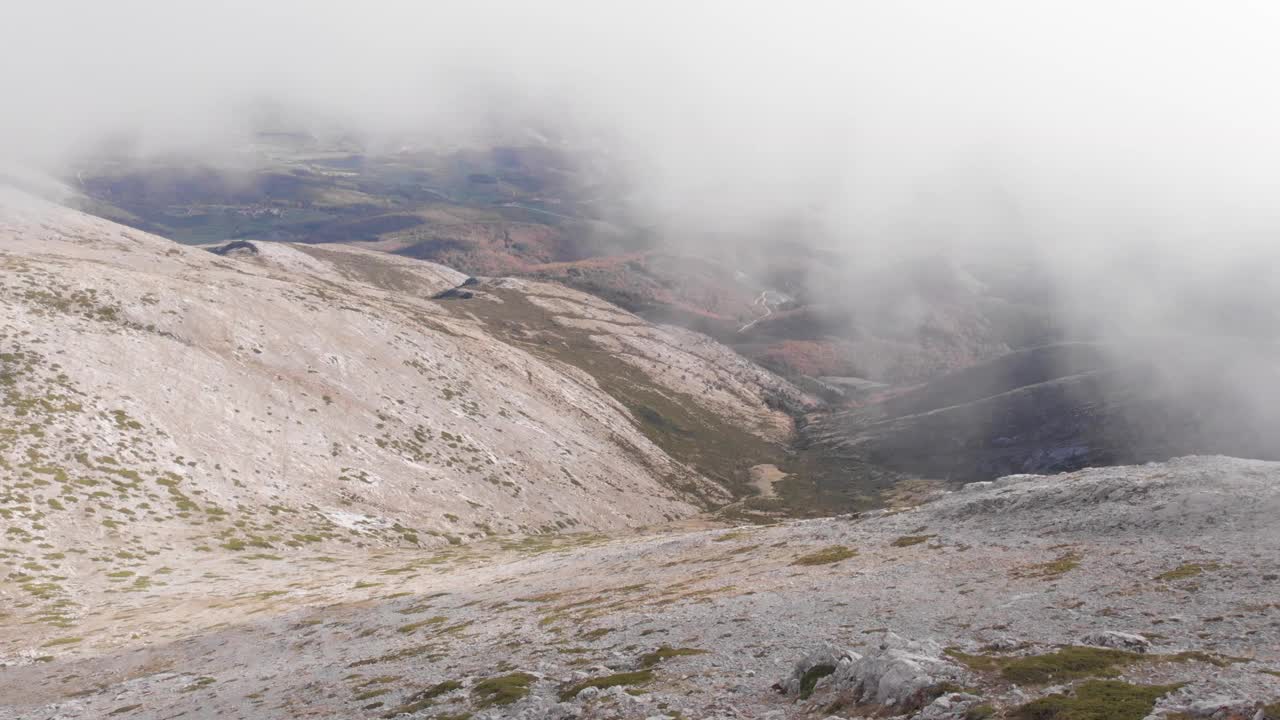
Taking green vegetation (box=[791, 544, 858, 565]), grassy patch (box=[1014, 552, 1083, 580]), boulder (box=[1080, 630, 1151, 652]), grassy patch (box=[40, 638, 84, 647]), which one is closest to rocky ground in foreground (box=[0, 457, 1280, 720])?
boulder (box=[1080, 630, 1151, 652])

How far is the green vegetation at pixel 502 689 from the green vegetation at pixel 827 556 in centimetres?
2820

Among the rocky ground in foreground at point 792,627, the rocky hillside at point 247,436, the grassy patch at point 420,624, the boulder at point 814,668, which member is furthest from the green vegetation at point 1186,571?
the rocky hillside at point 247,436

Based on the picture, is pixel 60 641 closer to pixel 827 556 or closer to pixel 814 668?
pixel 814 668

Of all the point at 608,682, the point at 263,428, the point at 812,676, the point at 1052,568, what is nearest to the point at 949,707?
the point at 812,676

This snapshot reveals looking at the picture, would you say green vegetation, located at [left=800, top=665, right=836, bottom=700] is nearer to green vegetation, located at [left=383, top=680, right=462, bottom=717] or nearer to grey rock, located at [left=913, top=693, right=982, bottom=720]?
grey rock, located at [left=913, top=693, right=982, bottom=720]

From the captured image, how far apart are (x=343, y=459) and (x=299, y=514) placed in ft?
50.8

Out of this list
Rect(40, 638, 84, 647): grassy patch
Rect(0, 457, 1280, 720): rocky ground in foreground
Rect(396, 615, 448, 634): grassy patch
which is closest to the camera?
Rect(0, 457, 1280, 720): rocky ground in foreground

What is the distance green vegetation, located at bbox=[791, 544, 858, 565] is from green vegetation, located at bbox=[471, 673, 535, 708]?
1110 inches

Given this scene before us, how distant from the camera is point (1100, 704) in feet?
67.3

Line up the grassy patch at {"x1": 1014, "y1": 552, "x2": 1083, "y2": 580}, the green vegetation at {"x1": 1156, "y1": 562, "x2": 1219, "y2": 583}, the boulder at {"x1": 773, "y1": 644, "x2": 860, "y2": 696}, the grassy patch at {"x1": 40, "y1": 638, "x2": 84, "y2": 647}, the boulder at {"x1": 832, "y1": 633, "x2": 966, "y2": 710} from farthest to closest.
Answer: the grassy patch at {"x1": 40, "y1": 638, "x2": 84, "y2": 647}
the grassy patch at {"x1": 1014, "y1": 552, "x2": 1083, "y2": 580}
the green vegetation at {"x1": 1156, "y1": 562, "x2": 1219, "y2": 583}
the boulder at {"x1": 773, "y1": 644, "x2": 860, "y2": 696}
the boulder at {"x1": 832, "y1": 633, "x2": 966, "y2": 710}

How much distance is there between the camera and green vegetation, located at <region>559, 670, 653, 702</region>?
2945 centimetres

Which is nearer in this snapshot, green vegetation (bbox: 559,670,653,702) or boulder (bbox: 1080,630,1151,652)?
boulder (bbox: 1080,630,1151,652)

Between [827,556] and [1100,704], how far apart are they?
3525cm

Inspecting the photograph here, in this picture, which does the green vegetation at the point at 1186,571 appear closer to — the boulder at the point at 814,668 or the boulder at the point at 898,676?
the boulder at the point at 898,676
